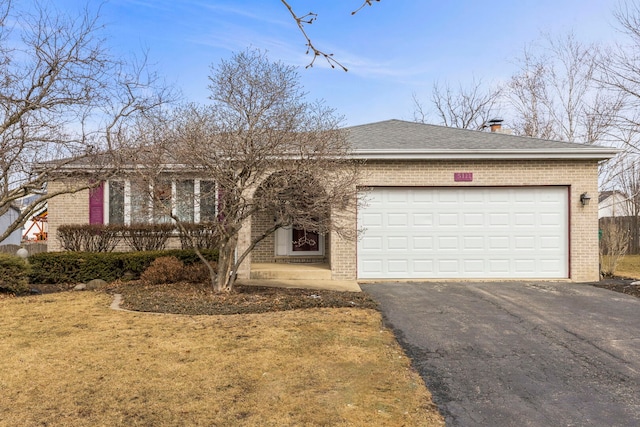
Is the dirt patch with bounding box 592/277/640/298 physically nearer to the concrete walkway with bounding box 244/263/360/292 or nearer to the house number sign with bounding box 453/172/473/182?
the house number sign with bounding box 453/172/473/182

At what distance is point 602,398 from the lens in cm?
388

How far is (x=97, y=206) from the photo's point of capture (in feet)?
39.0

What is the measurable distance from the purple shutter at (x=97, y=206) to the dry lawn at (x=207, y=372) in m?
5.31

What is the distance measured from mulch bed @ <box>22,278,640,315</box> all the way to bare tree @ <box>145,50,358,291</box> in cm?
133

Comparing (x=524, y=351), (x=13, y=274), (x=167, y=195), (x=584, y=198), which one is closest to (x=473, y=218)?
(x=584, y=198)

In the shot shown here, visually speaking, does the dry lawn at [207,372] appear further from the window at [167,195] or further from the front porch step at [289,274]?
the front porch step at [289,274]

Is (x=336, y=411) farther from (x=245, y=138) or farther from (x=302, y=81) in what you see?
(x=302, y=81)

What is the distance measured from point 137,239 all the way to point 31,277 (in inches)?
96.2

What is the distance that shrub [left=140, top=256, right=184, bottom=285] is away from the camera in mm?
9500

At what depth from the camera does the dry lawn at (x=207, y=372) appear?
3.44 metres

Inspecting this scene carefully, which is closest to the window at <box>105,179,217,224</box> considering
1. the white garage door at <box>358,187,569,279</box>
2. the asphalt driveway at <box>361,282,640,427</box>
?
the asphalt driveway at <box>361,282,640,427</box>

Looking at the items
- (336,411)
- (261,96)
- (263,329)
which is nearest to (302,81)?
(261,96)

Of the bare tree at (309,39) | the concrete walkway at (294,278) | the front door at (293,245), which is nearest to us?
the bare tree at (309,39)

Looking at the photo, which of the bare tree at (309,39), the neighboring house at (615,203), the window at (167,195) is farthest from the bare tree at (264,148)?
the neighboring house at (615,203)
